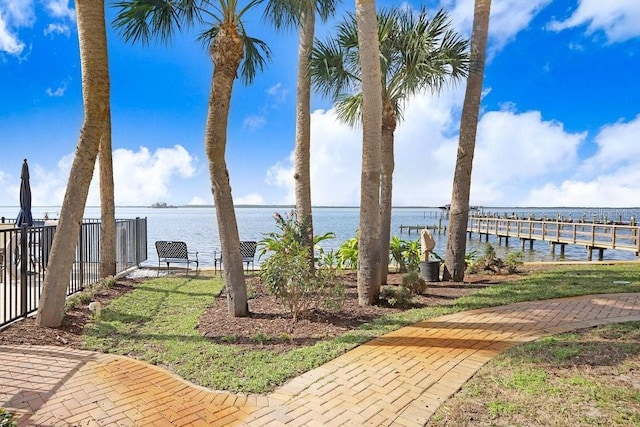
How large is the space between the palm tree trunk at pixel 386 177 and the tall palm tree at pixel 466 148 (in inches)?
64.6

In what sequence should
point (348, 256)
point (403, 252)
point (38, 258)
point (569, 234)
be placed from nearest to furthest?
point (38, 258) → point (403, 252) → point (348, 256) → point (569, 234)

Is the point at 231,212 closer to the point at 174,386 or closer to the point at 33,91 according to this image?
the point at 174,386

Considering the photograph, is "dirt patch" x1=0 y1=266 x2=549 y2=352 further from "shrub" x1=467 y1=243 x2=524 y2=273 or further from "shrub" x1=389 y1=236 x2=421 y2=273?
"shrub" x1=467 y1=243 x2=524 y2=273

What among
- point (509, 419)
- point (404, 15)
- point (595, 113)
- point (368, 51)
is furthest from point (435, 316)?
point (595, 113)

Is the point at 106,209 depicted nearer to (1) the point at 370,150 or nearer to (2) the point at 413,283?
(1) the point at 370,150

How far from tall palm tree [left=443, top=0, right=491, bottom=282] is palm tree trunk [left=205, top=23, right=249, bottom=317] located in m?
5.36

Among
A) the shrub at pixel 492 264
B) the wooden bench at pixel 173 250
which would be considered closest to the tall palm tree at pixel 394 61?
the shrub at pixel 492 264

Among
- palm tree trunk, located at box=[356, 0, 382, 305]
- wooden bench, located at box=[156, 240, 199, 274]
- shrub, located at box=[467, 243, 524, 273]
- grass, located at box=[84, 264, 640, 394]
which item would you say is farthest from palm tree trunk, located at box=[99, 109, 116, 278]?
shrub, located at box=[467, 243, 524, 273]

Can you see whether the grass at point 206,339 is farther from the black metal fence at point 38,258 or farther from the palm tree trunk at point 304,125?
the palm tree trunk at point 304,125

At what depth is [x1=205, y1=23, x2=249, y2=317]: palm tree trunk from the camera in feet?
18.7

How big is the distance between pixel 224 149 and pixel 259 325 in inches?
101

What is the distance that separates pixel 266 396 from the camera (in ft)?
10.7

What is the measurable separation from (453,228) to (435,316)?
3737 mm

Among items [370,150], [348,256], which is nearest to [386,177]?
[370,150]
